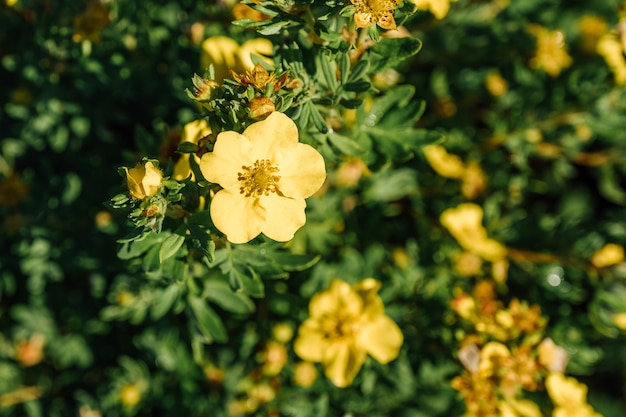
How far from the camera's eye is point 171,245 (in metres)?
1.70

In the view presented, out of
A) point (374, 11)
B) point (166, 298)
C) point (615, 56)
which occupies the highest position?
point (374, 11)

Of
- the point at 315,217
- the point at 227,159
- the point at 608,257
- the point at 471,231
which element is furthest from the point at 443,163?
the point at 227,159

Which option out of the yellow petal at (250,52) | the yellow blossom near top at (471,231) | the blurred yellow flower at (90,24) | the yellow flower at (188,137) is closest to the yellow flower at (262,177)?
the yellow flower at (188,137)

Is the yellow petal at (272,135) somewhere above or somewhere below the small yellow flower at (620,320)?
above

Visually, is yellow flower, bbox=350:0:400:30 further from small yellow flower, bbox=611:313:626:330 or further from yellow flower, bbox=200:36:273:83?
small yellow flower, bbox=611:313:626:330

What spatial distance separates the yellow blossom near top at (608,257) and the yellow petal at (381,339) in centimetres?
133

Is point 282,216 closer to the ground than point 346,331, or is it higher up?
higher up

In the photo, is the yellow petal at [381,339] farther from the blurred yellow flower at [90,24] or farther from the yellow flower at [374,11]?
the blurred yellow flower at [90,24]

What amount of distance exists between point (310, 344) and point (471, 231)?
3.82 ft

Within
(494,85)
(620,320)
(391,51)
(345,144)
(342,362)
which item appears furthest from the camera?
(494,85)

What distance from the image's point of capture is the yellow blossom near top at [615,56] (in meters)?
2.87

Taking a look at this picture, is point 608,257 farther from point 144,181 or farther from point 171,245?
point 144,181

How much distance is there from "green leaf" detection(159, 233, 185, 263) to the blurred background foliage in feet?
1.59

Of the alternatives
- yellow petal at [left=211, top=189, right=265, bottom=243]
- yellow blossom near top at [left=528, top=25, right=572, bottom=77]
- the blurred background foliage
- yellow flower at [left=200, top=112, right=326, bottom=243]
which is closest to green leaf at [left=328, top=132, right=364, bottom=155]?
the blurred background foliage
